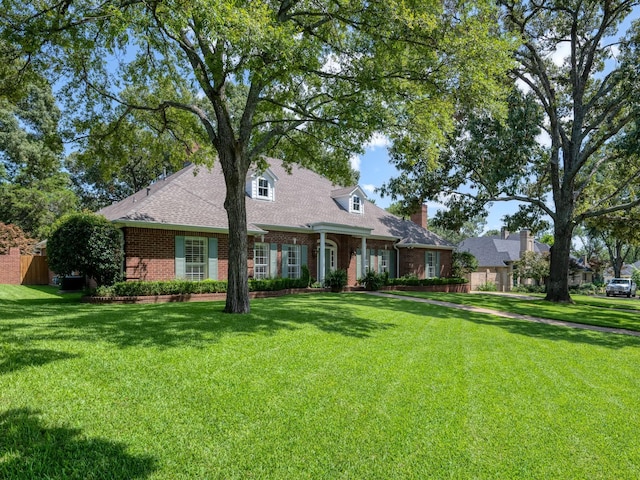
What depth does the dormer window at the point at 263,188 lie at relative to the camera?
65.0 ft

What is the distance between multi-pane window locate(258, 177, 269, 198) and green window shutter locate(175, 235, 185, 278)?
5821mm

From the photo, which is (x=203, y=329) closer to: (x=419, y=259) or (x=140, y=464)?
(x=140, y=464)

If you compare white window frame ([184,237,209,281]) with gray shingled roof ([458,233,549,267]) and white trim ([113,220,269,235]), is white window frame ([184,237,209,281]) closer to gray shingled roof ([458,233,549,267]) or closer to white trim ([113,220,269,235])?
white trim ([113,220,269,235])

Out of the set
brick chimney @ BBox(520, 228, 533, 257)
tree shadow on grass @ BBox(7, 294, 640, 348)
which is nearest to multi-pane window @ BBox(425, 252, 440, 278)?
tree shadow on grass @ BBox(7, 294, 640, 348)

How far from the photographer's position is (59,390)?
4016mm

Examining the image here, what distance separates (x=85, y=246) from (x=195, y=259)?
4.01 m

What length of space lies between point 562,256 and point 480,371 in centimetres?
1747

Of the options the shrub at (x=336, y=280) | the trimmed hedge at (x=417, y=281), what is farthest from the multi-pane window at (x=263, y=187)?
the trimmed hedge at (x=417, y=281)

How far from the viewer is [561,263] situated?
19906mm

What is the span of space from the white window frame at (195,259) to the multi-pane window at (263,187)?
16.7ft

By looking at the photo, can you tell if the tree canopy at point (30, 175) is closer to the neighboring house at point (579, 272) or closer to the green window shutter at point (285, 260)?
the green window shutter at point (285, 260)

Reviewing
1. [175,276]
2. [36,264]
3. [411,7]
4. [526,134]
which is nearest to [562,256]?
[526,134]

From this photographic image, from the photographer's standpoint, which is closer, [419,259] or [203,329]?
[203,329]

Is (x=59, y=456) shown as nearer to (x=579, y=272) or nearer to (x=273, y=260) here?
(x=273, y=260)
